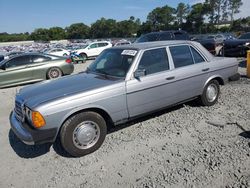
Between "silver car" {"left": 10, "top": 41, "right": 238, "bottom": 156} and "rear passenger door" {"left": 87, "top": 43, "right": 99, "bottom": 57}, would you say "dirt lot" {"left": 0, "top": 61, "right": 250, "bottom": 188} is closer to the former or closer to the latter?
"silver car" {"left": 10, "top": 41, "right": 238, "bottom": 156}

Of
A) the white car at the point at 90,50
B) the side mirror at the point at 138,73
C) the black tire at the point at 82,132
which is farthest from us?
the white car at the point at 90,50

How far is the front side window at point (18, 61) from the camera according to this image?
9.51m

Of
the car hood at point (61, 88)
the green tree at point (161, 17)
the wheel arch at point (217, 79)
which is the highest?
the green tree at point (161, 17)

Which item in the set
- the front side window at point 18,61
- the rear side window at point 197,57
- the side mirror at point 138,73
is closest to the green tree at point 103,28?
the front side window at point 18,61

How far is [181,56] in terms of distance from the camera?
4.71 meters

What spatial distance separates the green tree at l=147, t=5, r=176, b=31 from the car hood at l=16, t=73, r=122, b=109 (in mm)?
96277

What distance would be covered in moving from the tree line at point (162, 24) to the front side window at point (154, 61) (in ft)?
236

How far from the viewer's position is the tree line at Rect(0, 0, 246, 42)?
81875mm

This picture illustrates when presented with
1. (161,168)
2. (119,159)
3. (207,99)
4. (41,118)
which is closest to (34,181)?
(41,118)

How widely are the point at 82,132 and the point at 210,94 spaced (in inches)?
124

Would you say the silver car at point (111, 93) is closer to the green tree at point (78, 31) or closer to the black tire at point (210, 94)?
the black tire at point (210, 94)

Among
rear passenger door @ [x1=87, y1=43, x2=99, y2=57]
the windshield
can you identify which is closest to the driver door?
the windshield

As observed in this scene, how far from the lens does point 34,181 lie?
10.5 ft

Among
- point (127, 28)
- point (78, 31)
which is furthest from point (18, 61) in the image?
point (78, 31)
